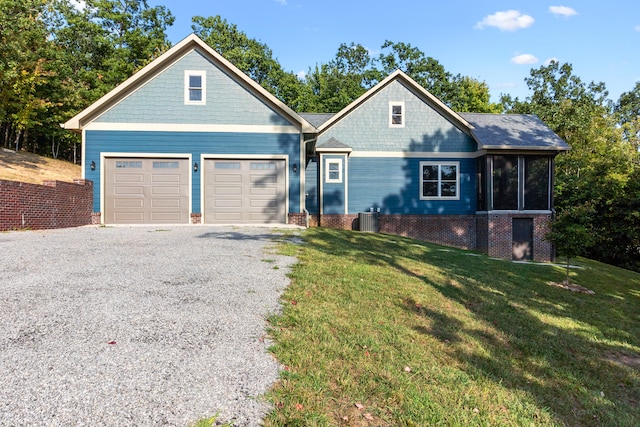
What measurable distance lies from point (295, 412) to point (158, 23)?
40.3 metres

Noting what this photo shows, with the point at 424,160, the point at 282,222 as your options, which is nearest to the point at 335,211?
the point at 282,222

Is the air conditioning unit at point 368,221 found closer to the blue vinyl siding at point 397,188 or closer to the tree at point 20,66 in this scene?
the blue vinyl siding at point 397,188

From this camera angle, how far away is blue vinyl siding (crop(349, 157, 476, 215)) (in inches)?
657

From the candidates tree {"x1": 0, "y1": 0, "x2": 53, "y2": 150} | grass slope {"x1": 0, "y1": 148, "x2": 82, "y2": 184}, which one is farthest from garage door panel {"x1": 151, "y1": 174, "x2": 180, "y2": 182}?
tree {"x1": 0, "y1": 0, "x2": 53, "y2": 150}

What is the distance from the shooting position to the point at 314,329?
395 cm

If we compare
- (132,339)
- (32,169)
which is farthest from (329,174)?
(32,169)

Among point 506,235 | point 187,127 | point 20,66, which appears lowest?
point 506,235

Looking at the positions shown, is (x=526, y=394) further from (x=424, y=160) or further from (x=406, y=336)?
(x=424, y=160)

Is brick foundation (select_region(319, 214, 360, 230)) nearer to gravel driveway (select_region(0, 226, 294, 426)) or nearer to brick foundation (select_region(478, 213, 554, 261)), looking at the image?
brick foundation (select_region(478, 213, 554, 261))

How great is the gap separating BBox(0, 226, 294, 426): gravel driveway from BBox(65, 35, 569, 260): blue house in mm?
7201

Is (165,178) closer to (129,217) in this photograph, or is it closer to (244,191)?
(129,217)

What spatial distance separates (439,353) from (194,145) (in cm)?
1190

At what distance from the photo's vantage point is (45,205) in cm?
1042

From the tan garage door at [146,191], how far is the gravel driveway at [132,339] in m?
6.85
